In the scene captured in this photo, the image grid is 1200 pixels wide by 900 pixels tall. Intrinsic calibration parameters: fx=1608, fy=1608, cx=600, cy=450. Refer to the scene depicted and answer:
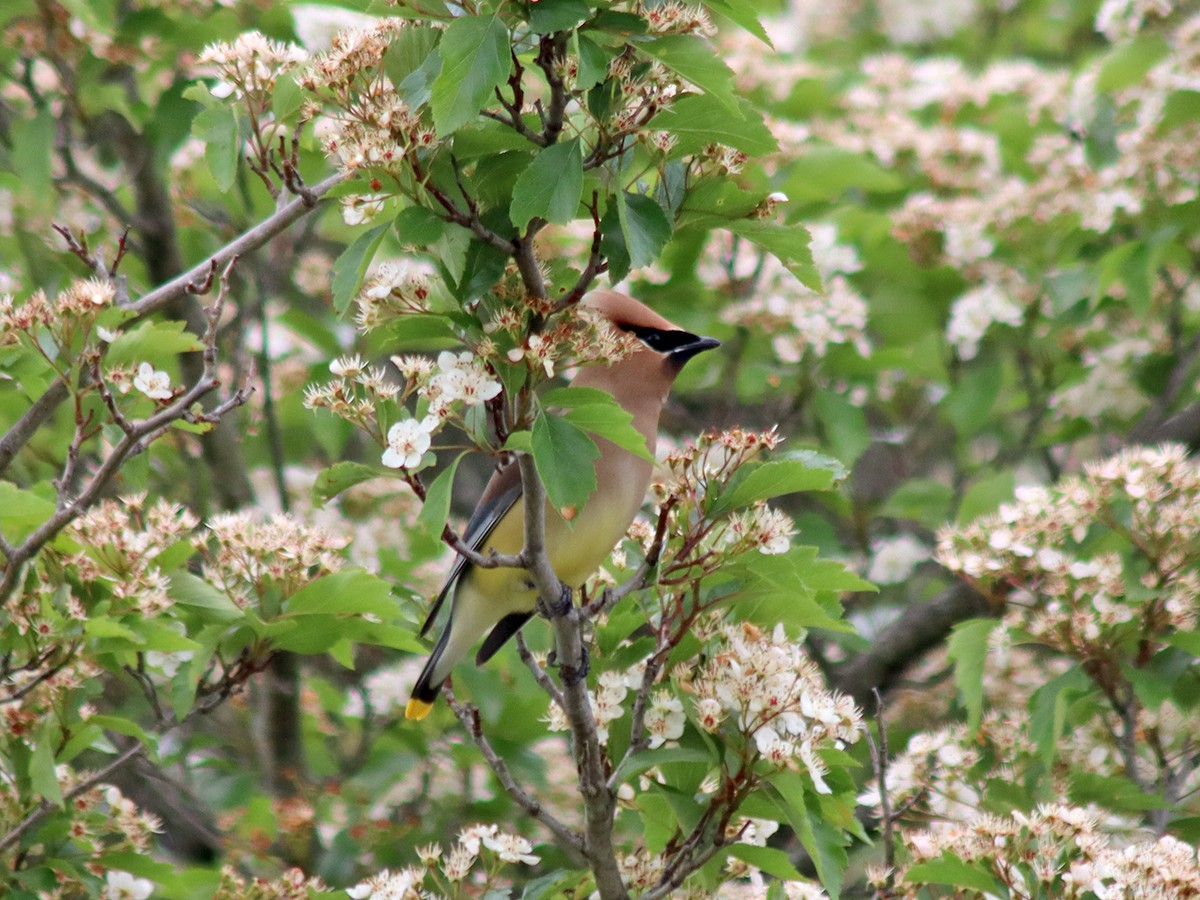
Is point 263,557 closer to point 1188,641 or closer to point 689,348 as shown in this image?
point 689,348

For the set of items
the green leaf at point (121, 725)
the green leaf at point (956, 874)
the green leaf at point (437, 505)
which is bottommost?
the green leaf at point (956, 874)

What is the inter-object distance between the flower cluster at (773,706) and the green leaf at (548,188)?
3.17ft

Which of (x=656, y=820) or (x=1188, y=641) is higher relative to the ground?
(x=1188, y=641)

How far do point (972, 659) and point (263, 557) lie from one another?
1.80 m

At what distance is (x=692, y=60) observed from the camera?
245cm

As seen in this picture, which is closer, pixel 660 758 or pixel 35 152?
pixel 660 758

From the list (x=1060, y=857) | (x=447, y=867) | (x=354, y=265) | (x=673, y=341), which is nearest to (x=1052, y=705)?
(x=1060, y=857)

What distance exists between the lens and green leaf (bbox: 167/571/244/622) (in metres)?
3.39

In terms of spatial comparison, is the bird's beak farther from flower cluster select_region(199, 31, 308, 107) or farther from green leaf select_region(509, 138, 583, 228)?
green leaf select_region(509, 138, 583, 228)

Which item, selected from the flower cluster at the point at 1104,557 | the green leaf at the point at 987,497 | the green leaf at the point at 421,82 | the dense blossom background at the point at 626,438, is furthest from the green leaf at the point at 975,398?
the green leaf at the point at 421,82

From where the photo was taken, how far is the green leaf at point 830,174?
552 centimetres

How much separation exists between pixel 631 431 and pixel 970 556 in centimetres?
185

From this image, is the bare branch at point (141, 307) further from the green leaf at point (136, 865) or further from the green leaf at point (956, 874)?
the green leaf at point (956, 874)

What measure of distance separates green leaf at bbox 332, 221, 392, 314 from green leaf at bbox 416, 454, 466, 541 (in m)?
0.31
